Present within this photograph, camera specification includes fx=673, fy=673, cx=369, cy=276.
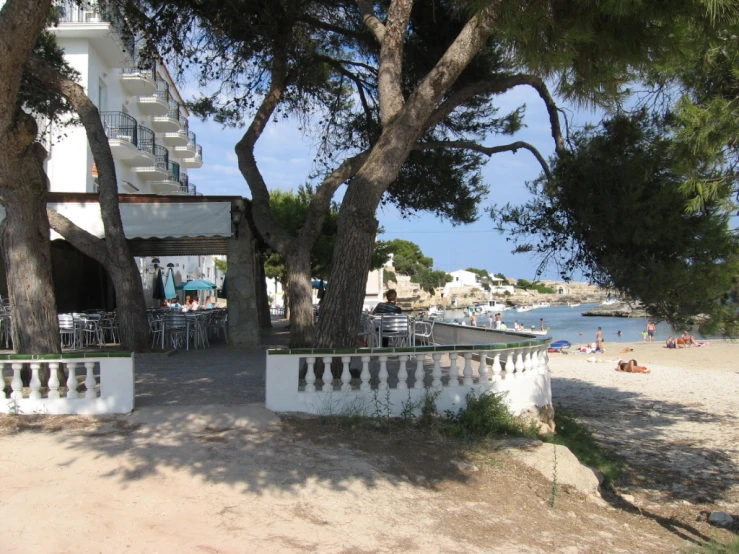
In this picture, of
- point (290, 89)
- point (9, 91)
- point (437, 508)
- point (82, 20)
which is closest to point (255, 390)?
point (437, 508)

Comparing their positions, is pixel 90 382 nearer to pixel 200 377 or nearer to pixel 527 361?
pixel 200 377

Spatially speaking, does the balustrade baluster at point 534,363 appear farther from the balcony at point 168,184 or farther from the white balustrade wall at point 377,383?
the balcony at point 168,184

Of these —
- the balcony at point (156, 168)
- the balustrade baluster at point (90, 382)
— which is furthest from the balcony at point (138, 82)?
the balustrade baluster at point (90, 382)

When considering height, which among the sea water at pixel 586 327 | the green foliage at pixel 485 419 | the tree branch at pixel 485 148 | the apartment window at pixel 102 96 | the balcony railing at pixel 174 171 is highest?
the apartment window at pixel 102 96

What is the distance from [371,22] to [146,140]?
21.4m

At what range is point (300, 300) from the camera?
9.09m

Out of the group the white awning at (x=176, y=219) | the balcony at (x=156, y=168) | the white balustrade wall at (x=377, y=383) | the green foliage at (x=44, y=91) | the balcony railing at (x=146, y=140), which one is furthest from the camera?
the balcony railing at (x=146, y=140)

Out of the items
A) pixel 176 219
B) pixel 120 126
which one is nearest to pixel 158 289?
pixel 120 126

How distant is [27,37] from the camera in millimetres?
6441

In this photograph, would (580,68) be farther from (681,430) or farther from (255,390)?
(681,430)

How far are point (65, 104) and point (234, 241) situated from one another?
4.11m

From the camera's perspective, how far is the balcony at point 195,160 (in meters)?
38.6

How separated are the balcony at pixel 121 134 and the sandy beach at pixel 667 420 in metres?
16.7

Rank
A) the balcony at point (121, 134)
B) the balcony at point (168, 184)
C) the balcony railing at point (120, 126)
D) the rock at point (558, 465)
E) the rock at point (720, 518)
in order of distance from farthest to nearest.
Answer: the balcony at point (168, 184) < the balcony railing at point (120, 126) < the balcony at point (121, 134) < the rock at point (720, 518) < the rock at point (558, 465)
